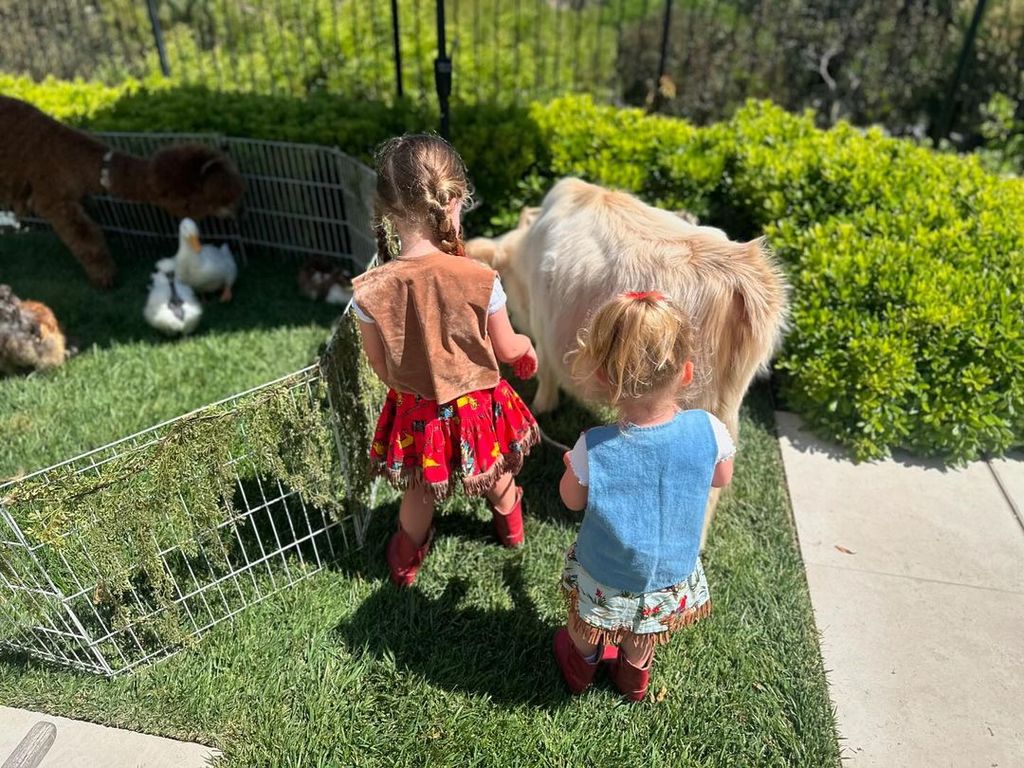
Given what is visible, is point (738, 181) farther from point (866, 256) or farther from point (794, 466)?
point (794, 466)

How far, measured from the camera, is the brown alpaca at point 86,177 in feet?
17.0

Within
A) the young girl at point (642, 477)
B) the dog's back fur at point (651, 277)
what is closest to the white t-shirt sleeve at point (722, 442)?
the young girl at point (642, 477)

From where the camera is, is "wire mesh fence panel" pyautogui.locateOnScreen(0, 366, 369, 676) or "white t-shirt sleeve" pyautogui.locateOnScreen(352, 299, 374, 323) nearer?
"wire mesh fence panel" pyautogui.locateOnScreen(0, 366, 369, 676)

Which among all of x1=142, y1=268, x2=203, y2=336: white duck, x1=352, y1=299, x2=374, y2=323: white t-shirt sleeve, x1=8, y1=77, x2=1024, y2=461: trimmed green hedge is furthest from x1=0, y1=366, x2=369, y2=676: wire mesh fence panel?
x1=8, y1=77, x2=1024, y2=461: trimmed green hedge

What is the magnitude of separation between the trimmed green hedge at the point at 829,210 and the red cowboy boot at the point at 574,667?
2199 mm

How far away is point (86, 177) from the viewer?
5383 mm

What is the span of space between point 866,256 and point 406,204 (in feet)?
10.3

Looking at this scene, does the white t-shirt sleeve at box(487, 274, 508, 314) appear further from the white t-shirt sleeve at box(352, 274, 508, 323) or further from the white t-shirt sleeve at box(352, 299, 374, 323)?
the white t-shirt sleeve at box(352, 299, 374, 323)

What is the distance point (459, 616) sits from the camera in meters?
3.20

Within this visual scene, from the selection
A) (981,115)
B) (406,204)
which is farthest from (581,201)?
(981,115)

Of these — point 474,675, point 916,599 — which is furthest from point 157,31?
point 916,599

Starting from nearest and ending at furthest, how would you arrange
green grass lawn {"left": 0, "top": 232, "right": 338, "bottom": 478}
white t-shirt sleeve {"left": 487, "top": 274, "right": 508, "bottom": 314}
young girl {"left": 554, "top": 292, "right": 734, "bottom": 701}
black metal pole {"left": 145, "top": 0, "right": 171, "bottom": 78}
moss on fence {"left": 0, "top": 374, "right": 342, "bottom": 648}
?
young girl {"left": 554, "top": 292, "right": 734, "bottom": 701} → moss on fence {"left": 0, "top": 374, "right": 342, "bottom": 648} → white t-shirt sleeve {"left": 487, "top": 274, "right": 508, "bottom": 314} → green grass lawn {"left": 0, "top": 232, "right": 338, "bottom": 478} → black metal pole {"left": 145, "top": 0, "right": 171, "bottom": 78}

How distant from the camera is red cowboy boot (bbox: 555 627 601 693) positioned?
281 centimetres

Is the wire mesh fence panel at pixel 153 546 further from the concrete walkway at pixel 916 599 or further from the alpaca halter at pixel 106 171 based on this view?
the alpaca halter at pixel 106 171
